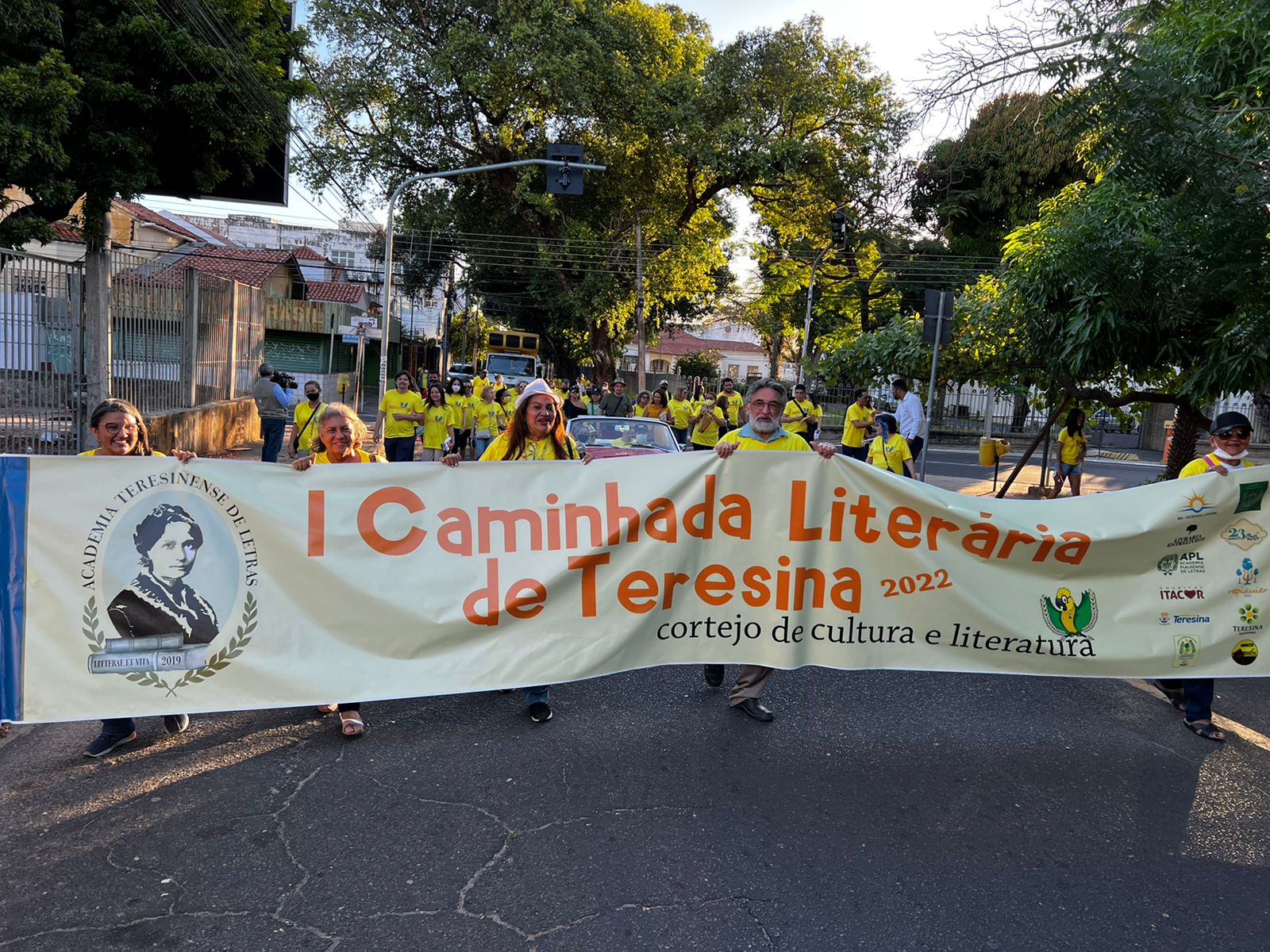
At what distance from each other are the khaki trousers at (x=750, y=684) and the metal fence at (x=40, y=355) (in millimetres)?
8441

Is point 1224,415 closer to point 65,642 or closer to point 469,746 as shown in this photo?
point 469,746

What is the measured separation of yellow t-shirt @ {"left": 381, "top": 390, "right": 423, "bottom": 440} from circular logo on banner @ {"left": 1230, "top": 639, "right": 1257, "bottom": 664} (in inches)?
427

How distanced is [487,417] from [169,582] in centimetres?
1161

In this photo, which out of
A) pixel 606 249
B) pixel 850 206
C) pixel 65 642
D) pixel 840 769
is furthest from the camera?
pixel 850 206

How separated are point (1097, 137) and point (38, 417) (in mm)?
10429

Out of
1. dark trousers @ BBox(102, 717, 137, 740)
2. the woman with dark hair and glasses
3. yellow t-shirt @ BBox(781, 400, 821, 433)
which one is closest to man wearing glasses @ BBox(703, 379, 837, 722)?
dark trousers @ BBox(102, 717, 137, 740)

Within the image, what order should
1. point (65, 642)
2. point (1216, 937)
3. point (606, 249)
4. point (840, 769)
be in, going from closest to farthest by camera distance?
point (1216, 937) → point (65, 642) → point (840, 769) → point (606, 249)

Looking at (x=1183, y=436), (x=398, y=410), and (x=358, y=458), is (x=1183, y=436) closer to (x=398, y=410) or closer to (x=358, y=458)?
(x=358, y=458)

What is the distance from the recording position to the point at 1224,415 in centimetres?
516

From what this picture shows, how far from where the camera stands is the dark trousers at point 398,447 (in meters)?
13.4

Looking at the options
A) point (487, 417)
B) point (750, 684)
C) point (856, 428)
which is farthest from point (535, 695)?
point (487, 417)

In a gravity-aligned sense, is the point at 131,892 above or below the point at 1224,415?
below

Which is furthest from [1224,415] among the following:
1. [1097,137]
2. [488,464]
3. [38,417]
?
[38,417]

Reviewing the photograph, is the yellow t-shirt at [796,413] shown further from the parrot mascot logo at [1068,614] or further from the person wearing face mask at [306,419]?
the parrot mascot logo at [1068,614]
